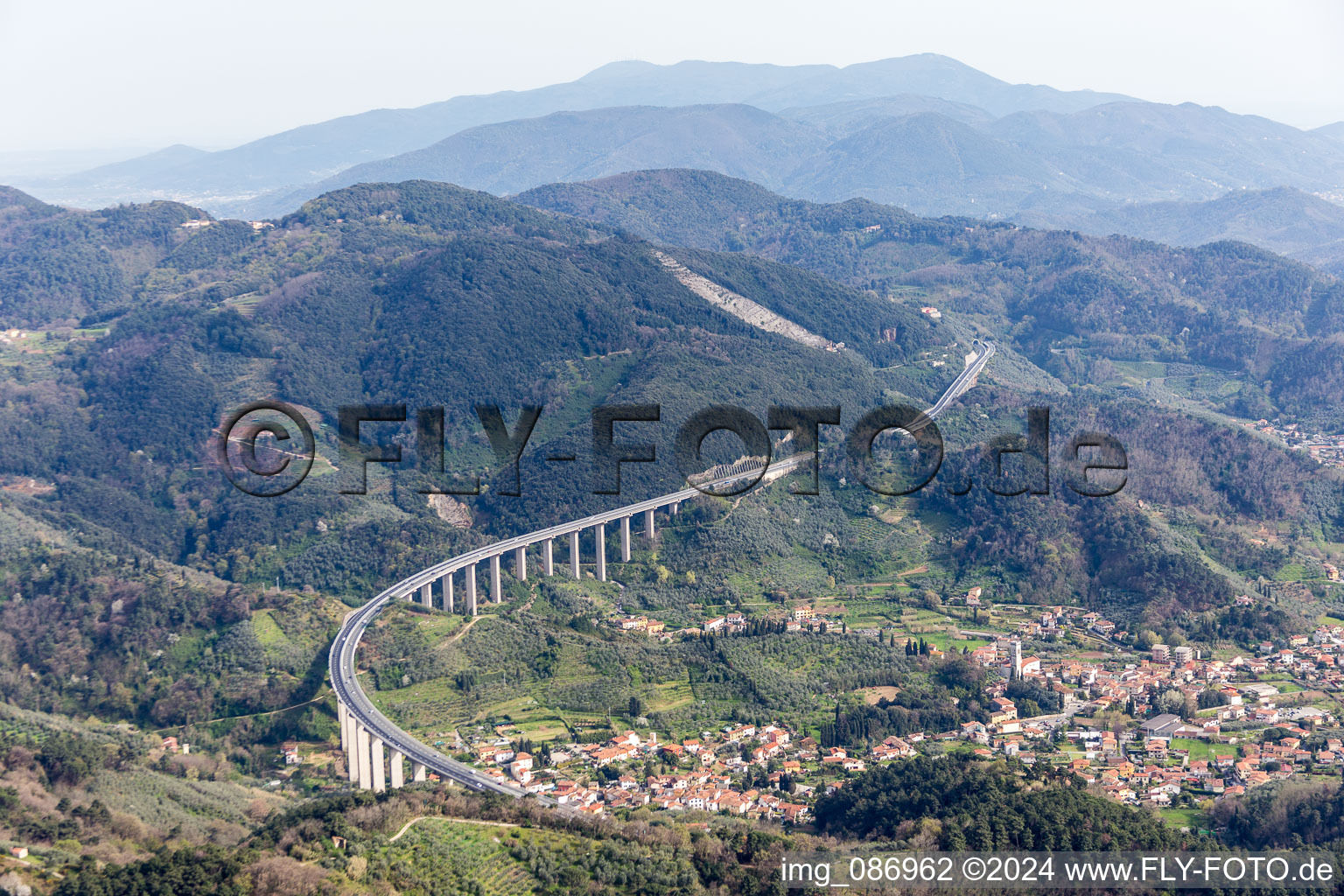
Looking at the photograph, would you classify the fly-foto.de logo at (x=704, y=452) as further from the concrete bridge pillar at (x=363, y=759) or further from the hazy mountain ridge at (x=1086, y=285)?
the hazy mountain ridge at (x=1086, y=285)

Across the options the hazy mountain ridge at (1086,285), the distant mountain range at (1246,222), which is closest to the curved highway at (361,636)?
the hazy mountain ridge at (1086,285)

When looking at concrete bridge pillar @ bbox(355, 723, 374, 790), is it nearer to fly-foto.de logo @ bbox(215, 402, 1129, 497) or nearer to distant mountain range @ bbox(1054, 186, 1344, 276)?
fly-foto.de logo @ bbox(215, 402, 1129, 497)

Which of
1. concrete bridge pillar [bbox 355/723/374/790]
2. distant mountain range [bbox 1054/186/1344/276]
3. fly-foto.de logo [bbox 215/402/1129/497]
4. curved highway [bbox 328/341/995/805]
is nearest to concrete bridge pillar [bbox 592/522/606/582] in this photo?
curved highway [bbox 328/341/995/805]

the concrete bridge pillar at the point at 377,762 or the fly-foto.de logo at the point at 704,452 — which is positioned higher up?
the fly-foto.de logo at the point at 704,452

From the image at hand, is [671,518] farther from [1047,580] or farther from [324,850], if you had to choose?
[324,850]

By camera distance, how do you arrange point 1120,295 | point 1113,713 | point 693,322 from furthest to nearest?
1. point 1120,295
2. point 693,322
3. point 1113,713

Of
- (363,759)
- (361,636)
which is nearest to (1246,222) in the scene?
(361,636)

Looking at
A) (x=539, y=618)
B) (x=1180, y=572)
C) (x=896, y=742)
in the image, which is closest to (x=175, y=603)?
(x=539, y=618)
